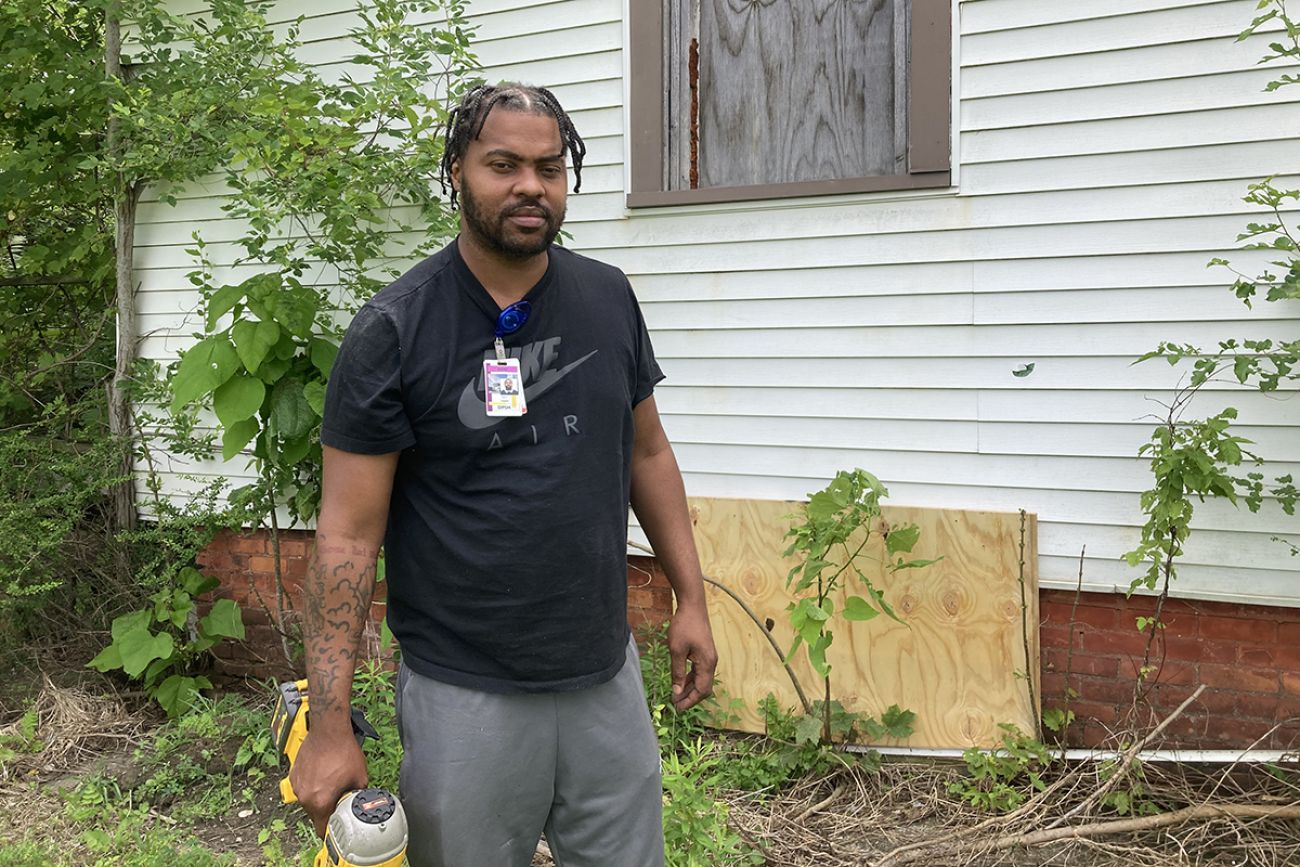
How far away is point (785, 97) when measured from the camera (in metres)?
4.39

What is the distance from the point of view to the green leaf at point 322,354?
4539mm

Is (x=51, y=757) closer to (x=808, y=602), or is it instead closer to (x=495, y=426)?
(x=808, y=602)

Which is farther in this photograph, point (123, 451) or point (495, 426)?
point (123, 451)

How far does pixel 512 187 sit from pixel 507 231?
9cm

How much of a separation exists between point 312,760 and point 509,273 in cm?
101

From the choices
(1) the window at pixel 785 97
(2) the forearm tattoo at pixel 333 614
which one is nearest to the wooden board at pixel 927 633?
(1) the window at pixel 785 97

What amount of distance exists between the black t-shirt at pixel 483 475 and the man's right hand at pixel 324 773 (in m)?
0.23

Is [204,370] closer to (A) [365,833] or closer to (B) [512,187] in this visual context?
(B) [512,187]

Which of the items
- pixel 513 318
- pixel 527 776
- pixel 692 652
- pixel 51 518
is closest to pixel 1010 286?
pixel 692 652

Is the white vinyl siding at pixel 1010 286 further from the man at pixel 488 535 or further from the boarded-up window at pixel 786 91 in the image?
the man at pixel 488 535

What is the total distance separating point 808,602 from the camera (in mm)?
3805

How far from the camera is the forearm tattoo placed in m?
1.96

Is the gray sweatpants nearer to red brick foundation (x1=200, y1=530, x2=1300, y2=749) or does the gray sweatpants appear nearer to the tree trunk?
red brick foundation (x1=200, y1=530, x2=1300, y2=749)

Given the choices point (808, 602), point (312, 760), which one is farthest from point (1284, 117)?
point (312, 760)
